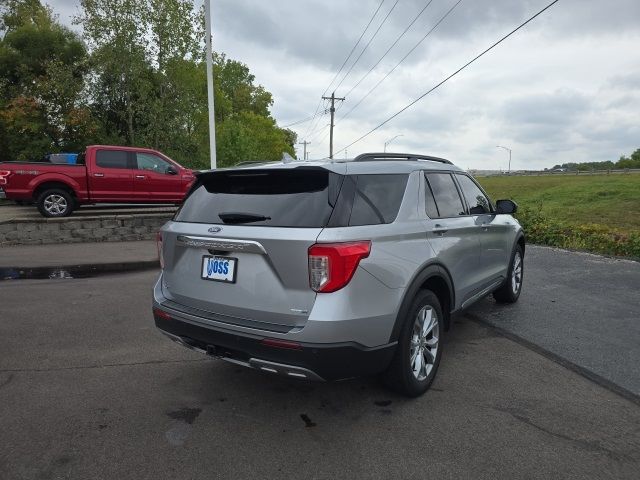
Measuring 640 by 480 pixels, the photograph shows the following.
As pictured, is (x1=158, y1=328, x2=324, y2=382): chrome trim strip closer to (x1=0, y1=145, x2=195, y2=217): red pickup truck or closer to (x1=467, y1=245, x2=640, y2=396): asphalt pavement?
(x1=467, y1=245, x2=640, y2=396): asphalt pavement

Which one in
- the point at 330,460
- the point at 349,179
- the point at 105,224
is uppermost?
the point at 349,179

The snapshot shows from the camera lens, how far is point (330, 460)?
268 cm

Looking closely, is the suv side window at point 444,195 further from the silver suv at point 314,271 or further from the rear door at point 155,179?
the rear door at point 155,179

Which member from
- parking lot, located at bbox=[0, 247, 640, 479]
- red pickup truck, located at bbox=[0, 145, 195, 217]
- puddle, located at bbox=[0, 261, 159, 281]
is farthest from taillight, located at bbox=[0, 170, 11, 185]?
parking lot, located at bbox=[0, 247, 640, 479]

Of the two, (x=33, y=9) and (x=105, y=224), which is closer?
(x=105, y=224)

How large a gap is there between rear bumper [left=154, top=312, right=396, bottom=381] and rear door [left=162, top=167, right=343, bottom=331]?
0.38ft

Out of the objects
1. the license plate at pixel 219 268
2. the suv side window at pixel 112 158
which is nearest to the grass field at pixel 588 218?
the license plate at pixel 219 268

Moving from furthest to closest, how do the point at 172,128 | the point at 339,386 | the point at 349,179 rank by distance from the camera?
the point at 172,128 → the point at 339,386 → the point at 349,179

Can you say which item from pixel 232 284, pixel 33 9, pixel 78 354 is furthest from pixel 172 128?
pixel 232 284

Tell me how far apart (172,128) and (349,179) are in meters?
23.2

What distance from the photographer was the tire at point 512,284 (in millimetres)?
5730

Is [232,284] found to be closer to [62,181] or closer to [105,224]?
[105,224]

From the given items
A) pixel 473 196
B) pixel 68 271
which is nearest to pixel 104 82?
pixel 68 271

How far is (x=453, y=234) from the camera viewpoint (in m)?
3.93
